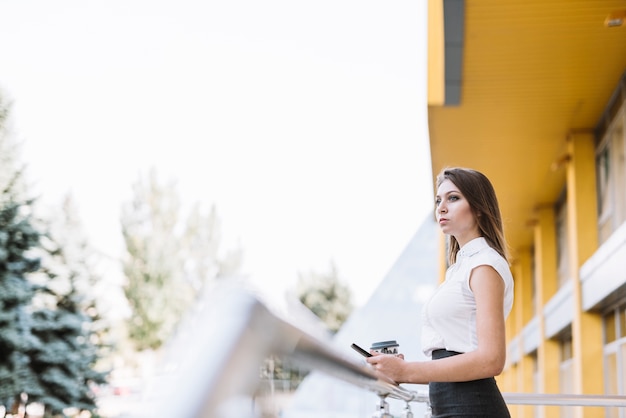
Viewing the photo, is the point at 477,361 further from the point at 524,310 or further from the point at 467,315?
the point at 524,310

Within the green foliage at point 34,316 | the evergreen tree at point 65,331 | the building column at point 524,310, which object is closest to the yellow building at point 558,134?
the building column at point 524,310

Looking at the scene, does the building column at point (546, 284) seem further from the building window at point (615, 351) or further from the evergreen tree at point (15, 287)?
the evergreen tree at point (15, 287)

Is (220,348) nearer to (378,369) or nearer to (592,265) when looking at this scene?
(378,369)

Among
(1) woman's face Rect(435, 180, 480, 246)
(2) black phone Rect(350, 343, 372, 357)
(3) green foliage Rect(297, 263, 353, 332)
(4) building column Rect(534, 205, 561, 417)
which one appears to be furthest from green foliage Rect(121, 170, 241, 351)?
(2) black phone Rect(350, 343, 372, 357)

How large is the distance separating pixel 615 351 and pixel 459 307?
8.13 metres

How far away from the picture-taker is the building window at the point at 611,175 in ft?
29.1

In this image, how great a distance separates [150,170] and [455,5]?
3944 centimetres

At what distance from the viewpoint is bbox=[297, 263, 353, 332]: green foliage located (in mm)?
44688

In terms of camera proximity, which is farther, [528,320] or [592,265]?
[528,320]

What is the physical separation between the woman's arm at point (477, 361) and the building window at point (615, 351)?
757cm

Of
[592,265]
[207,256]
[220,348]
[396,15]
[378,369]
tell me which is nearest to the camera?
[220,348]

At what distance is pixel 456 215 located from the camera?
219 cm

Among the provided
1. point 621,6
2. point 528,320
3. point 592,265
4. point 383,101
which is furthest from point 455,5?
point 383,101

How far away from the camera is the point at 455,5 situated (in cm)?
687
